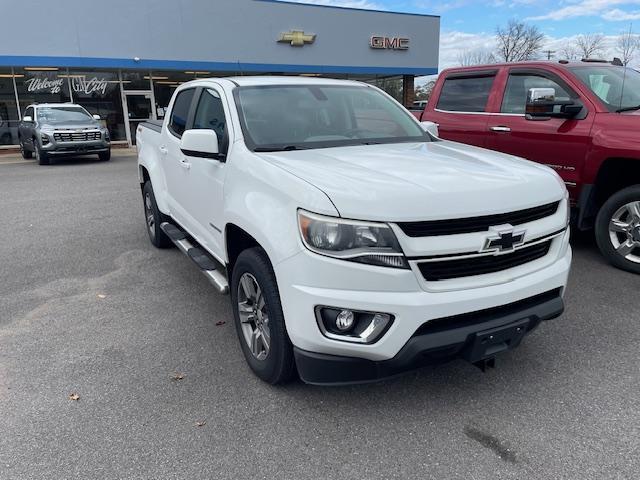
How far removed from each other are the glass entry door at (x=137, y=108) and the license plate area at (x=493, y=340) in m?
20.3

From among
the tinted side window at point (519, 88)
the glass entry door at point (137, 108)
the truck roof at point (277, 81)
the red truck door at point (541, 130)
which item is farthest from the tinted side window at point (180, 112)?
the glass entry door at point (137, 108)

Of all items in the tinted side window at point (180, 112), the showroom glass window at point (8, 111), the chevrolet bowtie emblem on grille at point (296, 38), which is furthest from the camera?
the chevrolet bowtie emblem on grille at point (296, 38)

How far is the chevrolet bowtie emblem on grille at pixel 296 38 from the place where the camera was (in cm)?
2186

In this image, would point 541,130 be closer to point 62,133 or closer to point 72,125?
point 62,133

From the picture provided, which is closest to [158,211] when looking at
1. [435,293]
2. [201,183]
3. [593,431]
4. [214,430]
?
[201,183]

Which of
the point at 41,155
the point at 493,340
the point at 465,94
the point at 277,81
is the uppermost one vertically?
the point at 277,81

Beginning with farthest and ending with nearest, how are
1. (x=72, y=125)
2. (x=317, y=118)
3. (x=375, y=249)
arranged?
(x=72, y=125)
(x=317, y=118)
(x=375, y=249)

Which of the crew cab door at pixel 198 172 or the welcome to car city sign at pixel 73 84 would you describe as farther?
the welcome to car city sign at pixel 73 84

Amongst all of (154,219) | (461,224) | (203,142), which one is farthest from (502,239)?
(154,219)

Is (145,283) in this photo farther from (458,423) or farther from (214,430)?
(458,423)

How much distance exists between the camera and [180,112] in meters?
5.00

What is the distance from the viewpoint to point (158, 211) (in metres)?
5.66

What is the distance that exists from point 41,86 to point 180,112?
17548mm

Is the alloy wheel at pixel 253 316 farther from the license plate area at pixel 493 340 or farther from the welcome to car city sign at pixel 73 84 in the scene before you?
the welcome to car city sign at pixel 73 84
